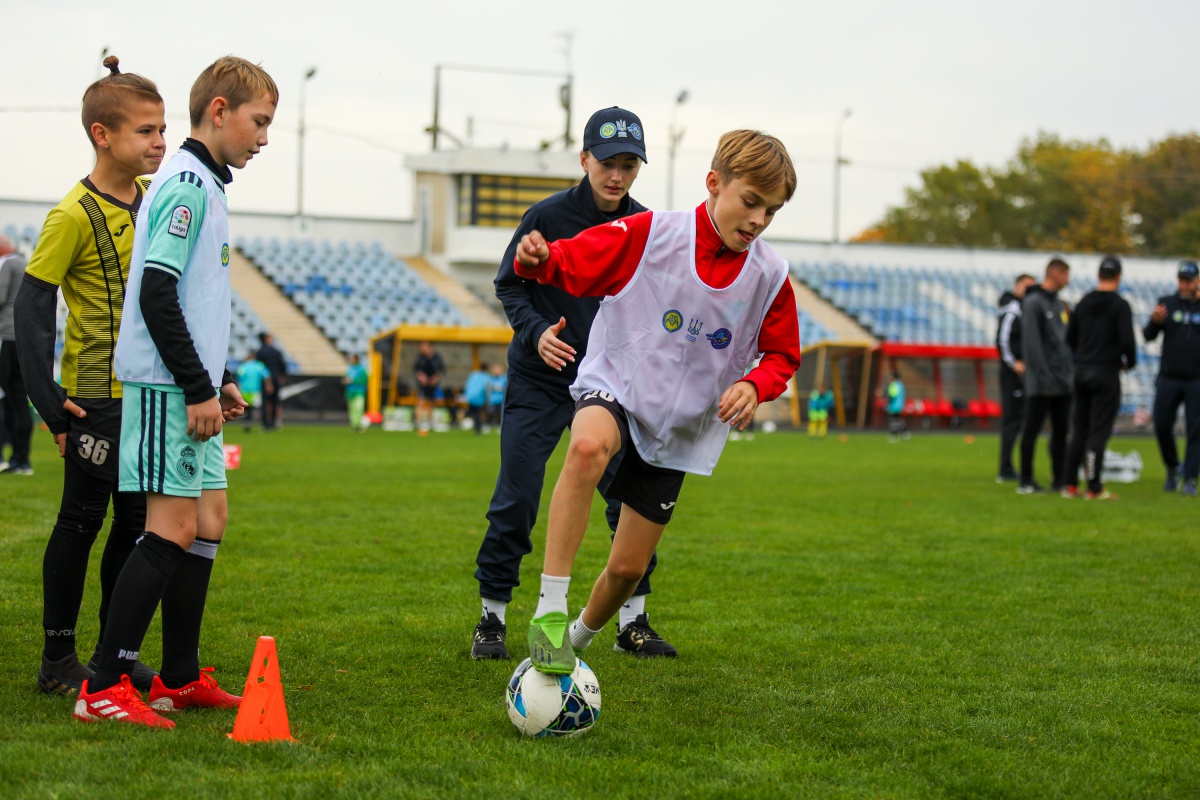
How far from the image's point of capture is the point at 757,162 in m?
4.02

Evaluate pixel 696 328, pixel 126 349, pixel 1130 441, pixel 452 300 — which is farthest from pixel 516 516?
pixel 452 300

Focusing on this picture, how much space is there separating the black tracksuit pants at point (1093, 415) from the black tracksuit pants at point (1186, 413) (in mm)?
675

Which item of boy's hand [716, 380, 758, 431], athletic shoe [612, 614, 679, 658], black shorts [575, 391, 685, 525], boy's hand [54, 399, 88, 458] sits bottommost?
athletic shoe [612, 614, 679, 658]

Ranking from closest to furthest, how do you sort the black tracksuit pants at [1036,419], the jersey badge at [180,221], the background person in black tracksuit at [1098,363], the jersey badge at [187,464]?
the jersey badge at [180,221], the jersey badge at [187,464], the background person in black tracksuit at [1098,363], the black tracksuit pants at [1036,419]

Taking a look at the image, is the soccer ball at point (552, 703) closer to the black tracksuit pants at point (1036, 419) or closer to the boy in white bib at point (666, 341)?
the boy in white bib at point (666, 341)

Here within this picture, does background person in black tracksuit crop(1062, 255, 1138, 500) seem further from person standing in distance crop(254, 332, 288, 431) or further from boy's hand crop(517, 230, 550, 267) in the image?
person standing in distance crop(254, 332, 288, 431)

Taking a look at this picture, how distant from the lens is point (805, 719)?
395cm

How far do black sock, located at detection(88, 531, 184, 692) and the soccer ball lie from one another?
3.72ft

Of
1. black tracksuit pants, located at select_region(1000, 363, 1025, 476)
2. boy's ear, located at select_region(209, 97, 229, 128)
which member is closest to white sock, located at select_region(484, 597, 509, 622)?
boy's ear, located at select_region(209, 97, 229, 128)

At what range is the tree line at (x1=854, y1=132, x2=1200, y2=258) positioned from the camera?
65438 mm

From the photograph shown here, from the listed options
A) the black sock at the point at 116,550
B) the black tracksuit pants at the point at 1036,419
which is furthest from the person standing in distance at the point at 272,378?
the black sock at the point at 116,550

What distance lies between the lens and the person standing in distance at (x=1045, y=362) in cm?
1234

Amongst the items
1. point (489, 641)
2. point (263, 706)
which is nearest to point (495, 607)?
point (489, 641)

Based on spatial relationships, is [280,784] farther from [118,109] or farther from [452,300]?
[452,300]
